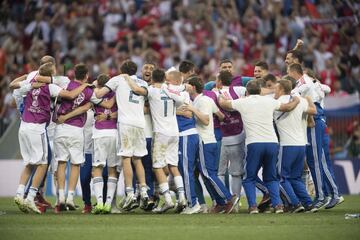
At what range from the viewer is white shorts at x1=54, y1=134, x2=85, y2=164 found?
55.3 feet

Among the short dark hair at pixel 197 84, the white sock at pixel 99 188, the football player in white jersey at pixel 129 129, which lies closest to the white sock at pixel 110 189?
the white sock at pixel 99 188

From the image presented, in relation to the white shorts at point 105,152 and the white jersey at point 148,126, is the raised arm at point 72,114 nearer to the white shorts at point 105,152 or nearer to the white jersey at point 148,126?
the white shorts at point 105,152

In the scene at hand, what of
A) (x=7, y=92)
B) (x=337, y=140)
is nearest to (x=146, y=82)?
(x=337, y=140)

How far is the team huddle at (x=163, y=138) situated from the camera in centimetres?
1659

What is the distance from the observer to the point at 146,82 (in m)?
17.3

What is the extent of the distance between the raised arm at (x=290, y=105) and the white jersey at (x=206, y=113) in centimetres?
124

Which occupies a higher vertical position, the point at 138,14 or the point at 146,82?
the point at 138,14

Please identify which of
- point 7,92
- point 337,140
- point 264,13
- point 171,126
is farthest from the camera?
point 264,13

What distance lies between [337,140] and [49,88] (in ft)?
35.6

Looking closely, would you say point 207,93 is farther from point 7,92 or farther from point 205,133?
point 7,92

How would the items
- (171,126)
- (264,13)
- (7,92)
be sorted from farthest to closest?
1. (264,13)
2. (7,92)
3. (171,126)

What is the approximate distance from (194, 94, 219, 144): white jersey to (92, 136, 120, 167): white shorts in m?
1.56

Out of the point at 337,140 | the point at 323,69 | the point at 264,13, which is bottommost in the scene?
the point at 337,140

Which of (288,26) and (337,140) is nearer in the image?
(337,140)
